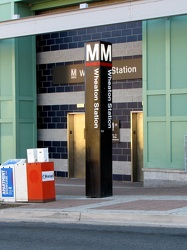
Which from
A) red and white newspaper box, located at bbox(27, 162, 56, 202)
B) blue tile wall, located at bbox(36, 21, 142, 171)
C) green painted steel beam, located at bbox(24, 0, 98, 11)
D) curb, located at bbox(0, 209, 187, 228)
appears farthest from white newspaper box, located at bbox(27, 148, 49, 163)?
green painted steel beam, located at bbox(24, 0, 98, 11)

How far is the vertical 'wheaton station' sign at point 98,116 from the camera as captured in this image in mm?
15461

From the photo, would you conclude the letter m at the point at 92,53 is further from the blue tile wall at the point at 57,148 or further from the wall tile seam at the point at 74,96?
the blue tile wall at the point at 57,148

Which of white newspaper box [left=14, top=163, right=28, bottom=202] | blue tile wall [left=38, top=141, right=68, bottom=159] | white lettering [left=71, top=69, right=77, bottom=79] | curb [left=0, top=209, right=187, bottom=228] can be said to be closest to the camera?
curb [left=0, top=209, right=187, bottom=228]

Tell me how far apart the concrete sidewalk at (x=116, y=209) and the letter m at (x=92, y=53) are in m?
3.45

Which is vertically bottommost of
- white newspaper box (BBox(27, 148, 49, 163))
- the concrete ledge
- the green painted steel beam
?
the concrete ledge

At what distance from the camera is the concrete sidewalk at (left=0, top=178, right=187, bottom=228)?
1229 centimetres

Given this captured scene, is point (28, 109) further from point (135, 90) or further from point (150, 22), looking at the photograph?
point (150, 22)

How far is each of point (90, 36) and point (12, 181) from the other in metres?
7.58

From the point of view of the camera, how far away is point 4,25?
21.0 meters

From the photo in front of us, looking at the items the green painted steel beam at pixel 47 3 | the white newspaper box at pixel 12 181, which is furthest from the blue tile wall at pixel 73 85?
the white newspaper box at pixel 12 181

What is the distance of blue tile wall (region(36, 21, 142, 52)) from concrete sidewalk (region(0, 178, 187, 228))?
5.59m

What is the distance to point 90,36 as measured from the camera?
21.6 meters

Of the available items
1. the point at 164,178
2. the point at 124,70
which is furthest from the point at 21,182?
the point at 124,70

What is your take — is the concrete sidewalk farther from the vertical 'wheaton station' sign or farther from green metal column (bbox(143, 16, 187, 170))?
green metal column (bbox(143, 16, 187, 170))
